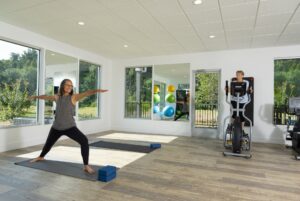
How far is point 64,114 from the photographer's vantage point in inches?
125

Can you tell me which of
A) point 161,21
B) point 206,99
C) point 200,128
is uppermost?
point 161,21

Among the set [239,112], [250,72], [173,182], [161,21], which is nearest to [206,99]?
[250,72]

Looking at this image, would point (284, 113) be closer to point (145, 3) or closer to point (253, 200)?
point (253, 200)

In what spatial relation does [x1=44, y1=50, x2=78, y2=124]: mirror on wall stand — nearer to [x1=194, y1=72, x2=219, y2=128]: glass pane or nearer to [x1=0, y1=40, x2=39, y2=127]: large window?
[x1=0, y1=40, x2=39, y2=127]: large window

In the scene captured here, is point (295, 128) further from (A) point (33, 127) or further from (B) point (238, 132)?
(A) point (33, 127)

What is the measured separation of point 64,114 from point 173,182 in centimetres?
199

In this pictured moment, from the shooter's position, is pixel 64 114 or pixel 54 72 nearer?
pixel 64 114

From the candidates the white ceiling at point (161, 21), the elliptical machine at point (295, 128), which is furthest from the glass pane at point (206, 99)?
the elliptical machine at point (295, 128)

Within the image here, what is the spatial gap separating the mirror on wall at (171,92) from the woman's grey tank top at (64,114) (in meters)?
4.20

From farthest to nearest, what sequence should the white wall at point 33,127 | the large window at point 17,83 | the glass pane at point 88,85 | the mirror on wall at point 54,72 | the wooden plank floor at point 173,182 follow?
1. the glass pane at point 88,85
2. the mirror on wall at point 54,72
3. the large window at point 17,83
4. the white wall at point 33,127
5. the wooden plank floor at point 173,182

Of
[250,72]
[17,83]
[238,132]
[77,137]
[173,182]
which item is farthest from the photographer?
[250,72]

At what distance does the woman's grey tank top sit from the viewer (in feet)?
10.4

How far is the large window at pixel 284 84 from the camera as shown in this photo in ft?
18.3

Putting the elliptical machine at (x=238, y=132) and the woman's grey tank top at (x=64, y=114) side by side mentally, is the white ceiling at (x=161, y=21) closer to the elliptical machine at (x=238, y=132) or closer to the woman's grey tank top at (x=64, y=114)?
the elliptical machine at (x=238, y=132)
